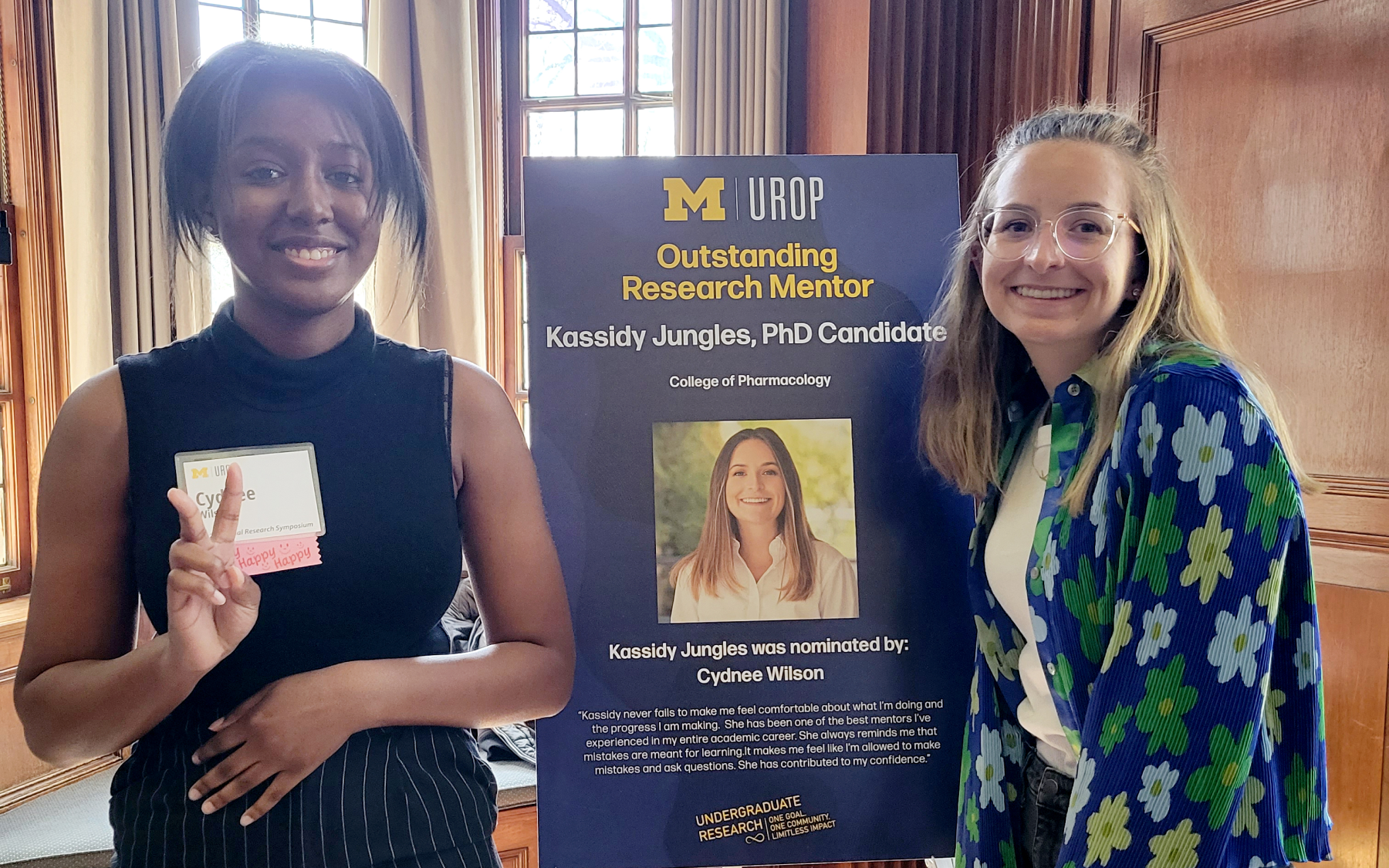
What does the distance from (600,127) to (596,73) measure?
0.22 m

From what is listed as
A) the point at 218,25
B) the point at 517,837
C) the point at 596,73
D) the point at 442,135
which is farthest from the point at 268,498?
the point at 596,73

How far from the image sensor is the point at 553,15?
379 cm

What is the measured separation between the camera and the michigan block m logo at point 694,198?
1466 mm

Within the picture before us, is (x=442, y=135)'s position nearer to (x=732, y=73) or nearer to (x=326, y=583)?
(x=732, y=73)

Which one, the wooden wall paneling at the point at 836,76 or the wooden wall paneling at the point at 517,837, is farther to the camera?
the wooden wall paneling at the point at 836,76

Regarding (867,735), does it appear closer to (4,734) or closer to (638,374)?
(638,374)

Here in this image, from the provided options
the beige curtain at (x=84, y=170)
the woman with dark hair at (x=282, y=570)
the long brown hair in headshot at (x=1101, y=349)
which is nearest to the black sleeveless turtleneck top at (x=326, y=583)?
the woman with dark hair at (x=282, y=570)

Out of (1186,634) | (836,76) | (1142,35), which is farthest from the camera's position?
(836,76)

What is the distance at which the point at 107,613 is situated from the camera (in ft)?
3.68

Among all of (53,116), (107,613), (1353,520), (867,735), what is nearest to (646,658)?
(867,735)

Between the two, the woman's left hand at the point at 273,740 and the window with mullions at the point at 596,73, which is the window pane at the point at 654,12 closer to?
the window with mullions at the point at 596,73

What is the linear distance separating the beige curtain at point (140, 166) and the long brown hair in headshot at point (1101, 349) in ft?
8.29

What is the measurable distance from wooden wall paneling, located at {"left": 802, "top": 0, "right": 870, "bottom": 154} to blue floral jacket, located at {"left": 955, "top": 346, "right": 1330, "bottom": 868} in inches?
85.1

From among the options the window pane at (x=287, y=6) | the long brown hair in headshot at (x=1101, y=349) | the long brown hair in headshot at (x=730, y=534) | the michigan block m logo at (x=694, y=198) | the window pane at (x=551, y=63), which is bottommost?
the long brown hair in headshot at (x=730, y=534)
